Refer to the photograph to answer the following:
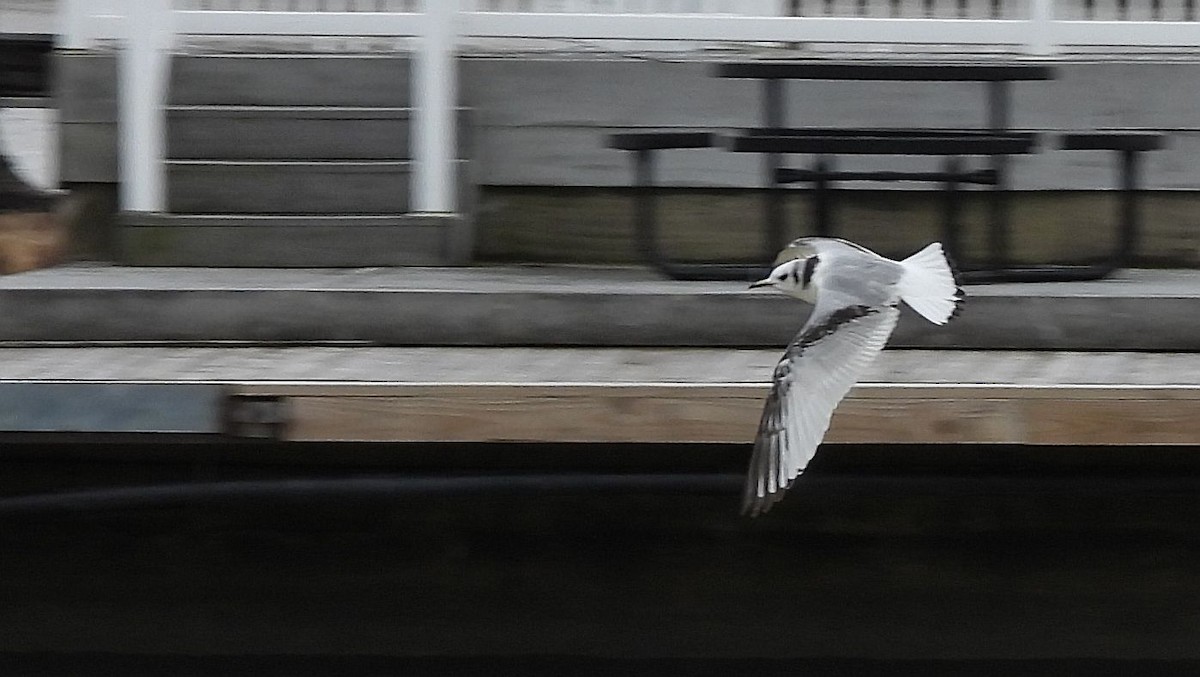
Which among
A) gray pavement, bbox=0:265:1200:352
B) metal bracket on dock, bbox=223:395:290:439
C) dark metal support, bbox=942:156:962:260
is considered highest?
dark metal support, bbox=942:156:962:260

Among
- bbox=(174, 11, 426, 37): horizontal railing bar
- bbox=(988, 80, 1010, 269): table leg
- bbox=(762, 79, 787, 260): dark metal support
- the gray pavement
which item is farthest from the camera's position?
bbox=(174, 11, 426, 37): horizontal railing bar

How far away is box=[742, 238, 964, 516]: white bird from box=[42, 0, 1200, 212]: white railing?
87.7 inches

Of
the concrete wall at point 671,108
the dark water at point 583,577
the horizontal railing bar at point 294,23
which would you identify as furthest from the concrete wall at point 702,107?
the dark water at point 583,577

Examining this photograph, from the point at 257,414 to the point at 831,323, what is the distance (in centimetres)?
121

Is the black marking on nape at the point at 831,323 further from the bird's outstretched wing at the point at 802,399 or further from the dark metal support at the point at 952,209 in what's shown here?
the dark metal support at the point at 952,209

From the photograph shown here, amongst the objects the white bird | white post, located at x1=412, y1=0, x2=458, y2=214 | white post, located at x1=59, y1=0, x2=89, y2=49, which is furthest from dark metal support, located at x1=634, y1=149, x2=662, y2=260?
white post, located at x1=59, y1=0, x2=89, y2=49

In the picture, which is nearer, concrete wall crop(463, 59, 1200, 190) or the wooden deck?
the wooden deck

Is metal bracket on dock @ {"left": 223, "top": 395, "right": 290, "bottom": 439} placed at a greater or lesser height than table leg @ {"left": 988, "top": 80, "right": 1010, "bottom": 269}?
lesser

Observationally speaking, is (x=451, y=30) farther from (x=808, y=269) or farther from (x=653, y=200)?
(x=808, y=269)

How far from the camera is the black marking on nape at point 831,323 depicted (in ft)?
11.5

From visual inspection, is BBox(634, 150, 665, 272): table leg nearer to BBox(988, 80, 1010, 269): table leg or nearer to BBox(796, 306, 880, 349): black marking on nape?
BBox(988, 80, 1010, 269): table leg

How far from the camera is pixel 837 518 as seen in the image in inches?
196

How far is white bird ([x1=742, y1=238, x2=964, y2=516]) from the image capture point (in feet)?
11.3

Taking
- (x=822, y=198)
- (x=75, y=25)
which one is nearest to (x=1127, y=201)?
(x=822, y=198)
